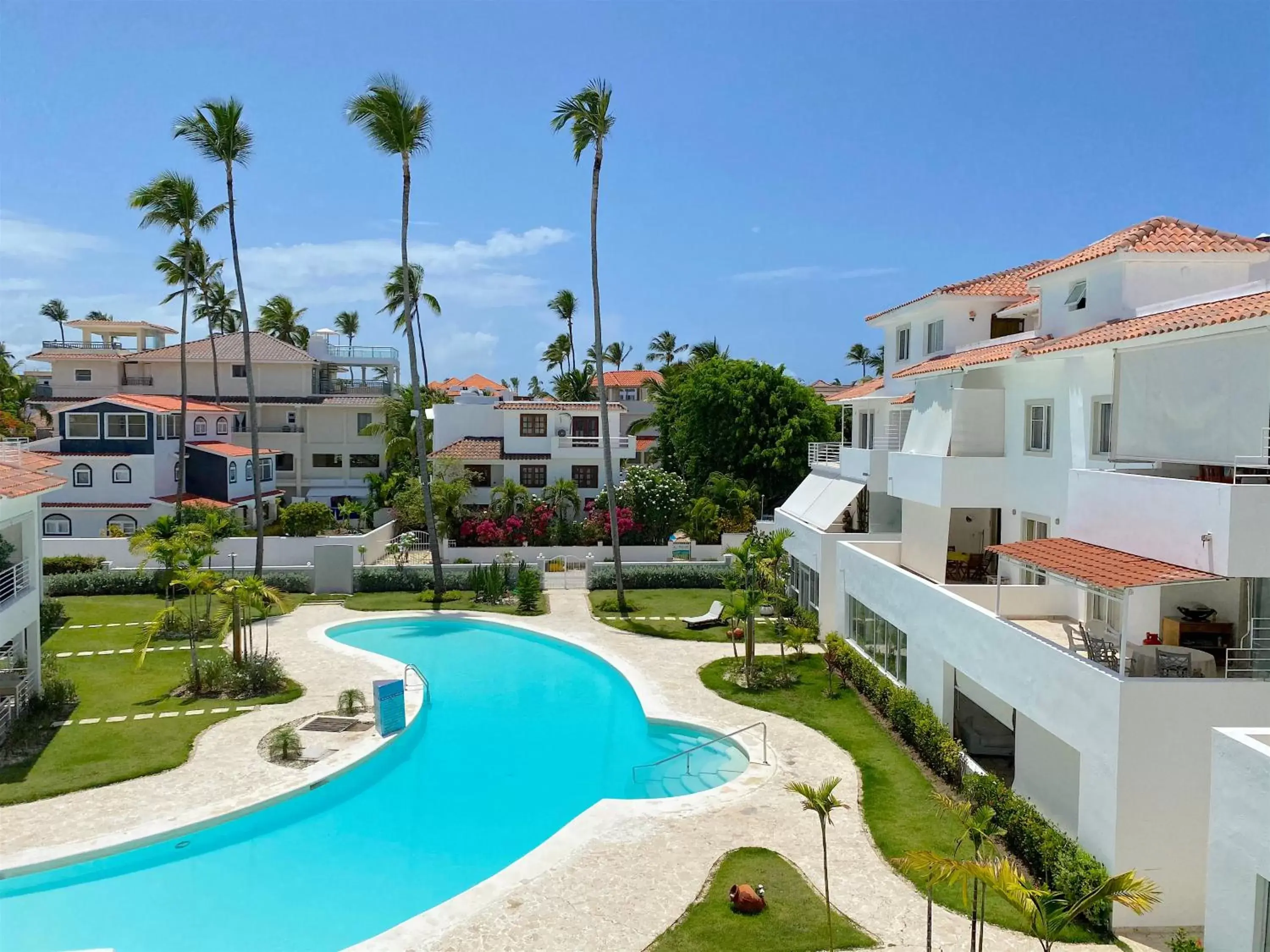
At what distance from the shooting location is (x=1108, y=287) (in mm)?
19531

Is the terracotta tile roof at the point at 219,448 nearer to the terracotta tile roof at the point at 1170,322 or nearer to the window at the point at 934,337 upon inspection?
the window at the point at 934,337

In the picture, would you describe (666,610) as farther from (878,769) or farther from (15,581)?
(15,581)

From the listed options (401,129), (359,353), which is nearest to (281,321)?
(359,353)

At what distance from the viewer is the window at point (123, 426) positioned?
45.1 metres

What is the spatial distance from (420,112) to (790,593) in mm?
24574

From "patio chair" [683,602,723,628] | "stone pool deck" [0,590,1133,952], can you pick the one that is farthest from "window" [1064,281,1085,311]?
"patio chair" [683,602,723,628]

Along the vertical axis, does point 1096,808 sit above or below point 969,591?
below

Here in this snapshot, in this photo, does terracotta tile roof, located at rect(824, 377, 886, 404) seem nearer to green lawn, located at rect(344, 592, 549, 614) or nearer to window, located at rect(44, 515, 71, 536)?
Answer: green lawn, located at rect(344, 592, 549, 614)

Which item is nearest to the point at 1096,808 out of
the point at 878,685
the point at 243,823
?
the point at 878,685

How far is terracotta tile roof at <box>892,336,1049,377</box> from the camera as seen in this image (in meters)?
21.0

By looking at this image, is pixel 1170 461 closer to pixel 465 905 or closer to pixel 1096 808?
pixel 1096 808

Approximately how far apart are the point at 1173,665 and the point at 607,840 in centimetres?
970

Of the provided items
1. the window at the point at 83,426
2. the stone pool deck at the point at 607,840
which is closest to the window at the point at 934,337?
the stone pool deck at the point at 607,840

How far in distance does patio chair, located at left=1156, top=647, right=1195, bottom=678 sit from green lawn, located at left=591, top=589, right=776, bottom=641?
1735 cm
